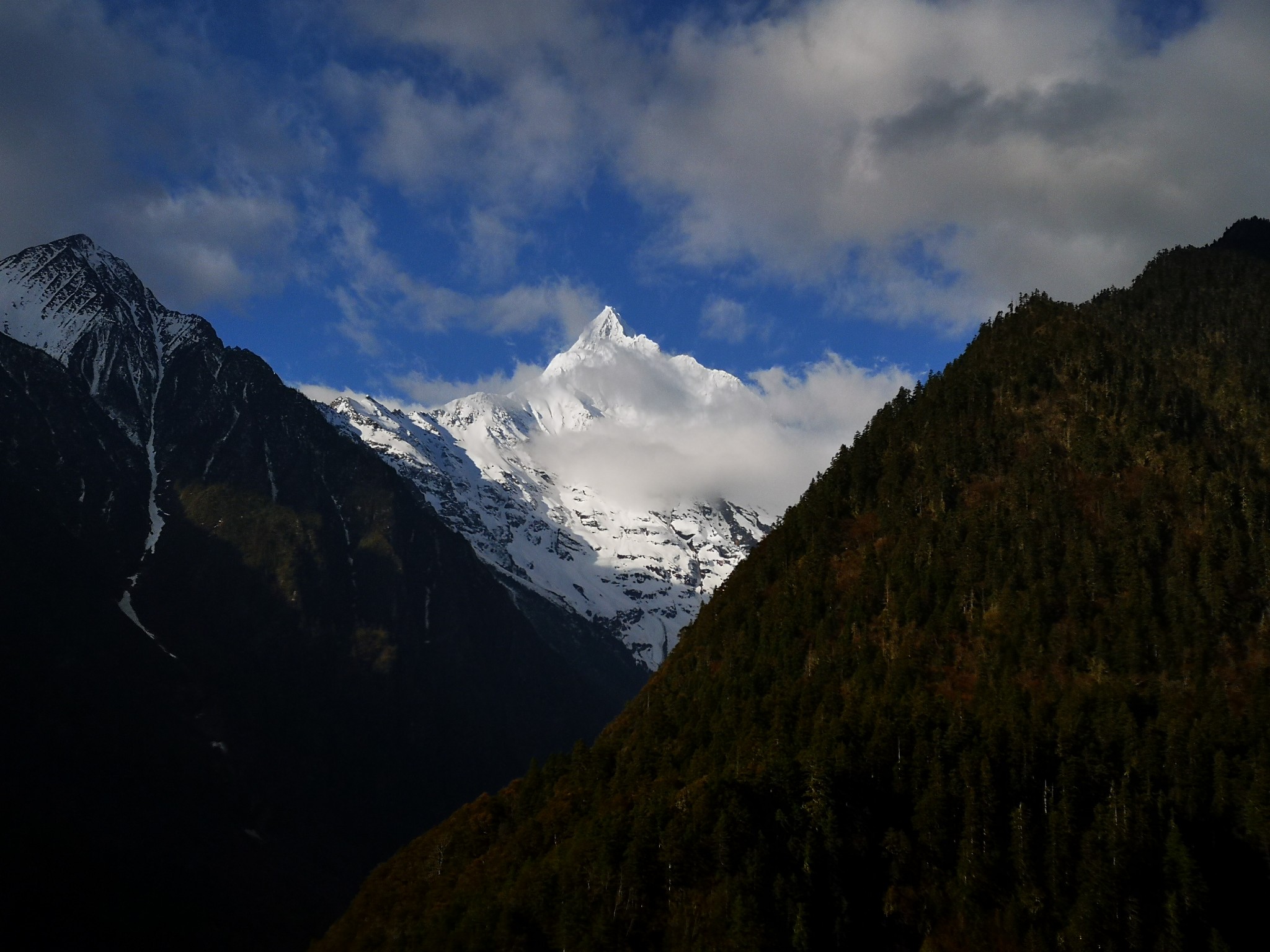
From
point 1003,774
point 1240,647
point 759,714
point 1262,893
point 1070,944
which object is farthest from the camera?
point 759,714

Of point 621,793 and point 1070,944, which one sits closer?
point 1070,944

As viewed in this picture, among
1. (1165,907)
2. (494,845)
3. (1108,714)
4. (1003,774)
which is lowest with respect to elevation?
(494,845)

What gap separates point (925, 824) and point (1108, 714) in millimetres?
41293

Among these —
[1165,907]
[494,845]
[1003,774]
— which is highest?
[1003,774]

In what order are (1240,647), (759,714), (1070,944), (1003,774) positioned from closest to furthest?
(1070,944) < (1003,774) < (1240,647) < (759,714)

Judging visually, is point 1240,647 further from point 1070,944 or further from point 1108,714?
point 1070,944

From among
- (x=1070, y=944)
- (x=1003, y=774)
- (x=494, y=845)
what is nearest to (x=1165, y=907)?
(x=1070, y=944)

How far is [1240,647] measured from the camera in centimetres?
18238

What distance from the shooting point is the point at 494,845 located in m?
189

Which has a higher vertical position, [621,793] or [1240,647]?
[1240,647]

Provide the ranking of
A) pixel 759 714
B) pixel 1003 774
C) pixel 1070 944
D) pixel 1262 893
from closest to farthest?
pixel 1070 944 → pixel 1262 893 → pixel 1003 774 → pixel 759 714

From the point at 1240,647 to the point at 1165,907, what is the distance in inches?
2451

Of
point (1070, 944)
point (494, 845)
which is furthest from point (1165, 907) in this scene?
point (494, 845)

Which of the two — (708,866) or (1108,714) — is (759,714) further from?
(1108,714)
